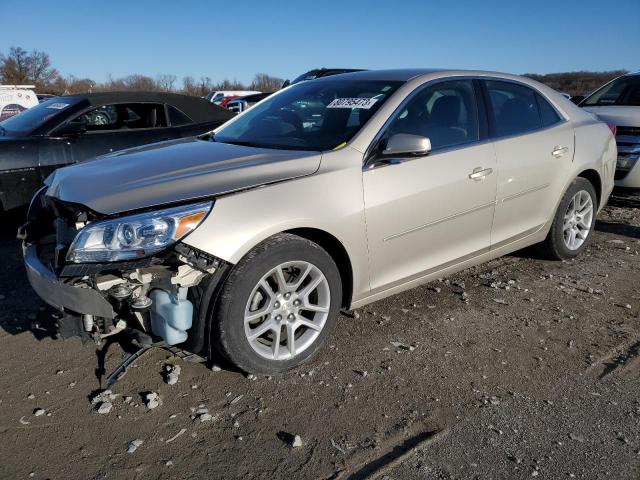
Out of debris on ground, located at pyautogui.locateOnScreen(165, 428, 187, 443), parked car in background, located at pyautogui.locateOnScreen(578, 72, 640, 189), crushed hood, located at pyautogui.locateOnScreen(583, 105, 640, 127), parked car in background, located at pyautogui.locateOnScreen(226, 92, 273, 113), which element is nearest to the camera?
debris on ground, located at pyautogui.locateOnScreen(165, 428, 187, 443)

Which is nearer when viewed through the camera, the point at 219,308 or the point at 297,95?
the point at 219,308

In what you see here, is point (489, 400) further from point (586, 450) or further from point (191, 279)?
point (191, 279)

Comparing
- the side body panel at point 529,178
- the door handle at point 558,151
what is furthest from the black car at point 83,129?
the door handle at point 558,151

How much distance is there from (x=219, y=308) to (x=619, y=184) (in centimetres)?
591

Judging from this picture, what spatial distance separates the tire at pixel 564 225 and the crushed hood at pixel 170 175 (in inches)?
99.1

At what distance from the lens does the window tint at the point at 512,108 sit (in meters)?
4.01

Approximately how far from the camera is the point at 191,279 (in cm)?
264

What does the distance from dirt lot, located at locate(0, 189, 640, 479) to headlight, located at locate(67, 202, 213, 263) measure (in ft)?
2.58

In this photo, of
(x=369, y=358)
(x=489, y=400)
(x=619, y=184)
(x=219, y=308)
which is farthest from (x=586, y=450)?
(x=619, y=184)

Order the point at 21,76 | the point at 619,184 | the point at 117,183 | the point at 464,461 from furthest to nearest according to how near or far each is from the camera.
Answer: the point at 21,76
the point at 619,184
the point at 117,183
the point at 464,461

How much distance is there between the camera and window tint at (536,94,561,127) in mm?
4398

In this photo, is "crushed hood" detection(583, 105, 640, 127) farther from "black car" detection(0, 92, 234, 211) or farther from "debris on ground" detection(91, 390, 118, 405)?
"debris on ground" detection(91, 390, 118, 405)

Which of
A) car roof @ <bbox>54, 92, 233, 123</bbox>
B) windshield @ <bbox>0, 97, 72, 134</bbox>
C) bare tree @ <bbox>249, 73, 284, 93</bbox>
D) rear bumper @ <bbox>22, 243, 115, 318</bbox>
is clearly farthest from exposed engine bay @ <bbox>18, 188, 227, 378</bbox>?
bare tree @ <bbox>249, 73, 284, 93</bbox>

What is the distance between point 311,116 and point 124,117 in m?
3.34
